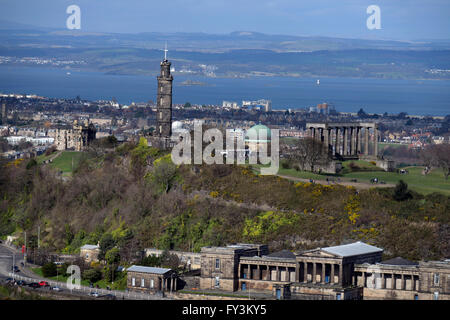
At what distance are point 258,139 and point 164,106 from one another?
37.6ft

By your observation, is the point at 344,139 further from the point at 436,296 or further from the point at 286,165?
the point at 436,296

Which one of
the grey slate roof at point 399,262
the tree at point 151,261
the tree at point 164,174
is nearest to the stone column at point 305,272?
the grey slate roof at point 399,262

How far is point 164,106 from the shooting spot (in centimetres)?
7388

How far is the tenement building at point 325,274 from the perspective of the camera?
154 feet

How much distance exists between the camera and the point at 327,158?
68875 millimetres

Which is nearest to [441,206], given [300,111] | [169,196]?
[169,196]

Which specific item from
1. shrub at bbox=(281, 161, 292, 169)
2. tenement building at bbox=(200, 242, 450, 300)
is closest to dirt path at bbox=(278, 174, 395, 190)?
shrub at bbox=(281, 161, 292, 169)

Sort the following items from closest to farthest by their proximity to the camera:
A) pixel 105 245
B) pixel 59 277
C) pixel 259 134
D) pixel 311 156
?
1. pixel 59 277
2. pixel 105 245
3. pixel 311 156
4. pixel 259 134

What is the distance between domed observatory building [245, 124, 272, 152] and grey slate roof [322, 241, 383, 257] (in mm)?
26707

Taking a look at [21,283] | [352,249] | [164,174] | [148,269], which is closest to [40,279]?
[21,283]

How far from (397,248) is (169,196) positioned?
53.9ft

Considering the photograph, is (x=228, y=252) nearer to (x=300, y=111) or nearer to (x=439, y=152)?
(x=439, y=152)

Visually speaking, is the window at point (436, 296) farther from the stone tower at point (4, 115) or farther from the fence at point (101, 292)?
the stone tower at point (4, 115)

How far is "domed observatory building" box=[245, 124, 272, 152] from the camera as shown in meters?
79.8
